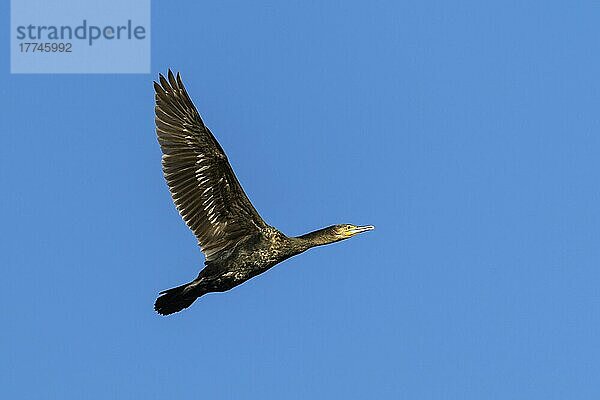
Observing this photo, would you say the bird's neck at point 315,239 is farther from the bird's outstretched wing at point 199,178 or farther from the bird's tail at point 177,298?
the bird's tail at point 177,298

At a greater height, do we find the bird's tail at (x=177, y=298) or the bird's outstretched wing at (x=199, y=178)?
the bird's outstretched wing at (x=199, y=178)

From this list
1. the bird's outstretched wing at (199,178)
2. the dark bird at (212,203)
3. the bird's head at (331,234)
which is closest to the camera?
the dark bird at (212,203)

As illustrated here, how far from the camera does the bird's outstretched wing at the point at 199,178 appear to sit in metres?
16.8

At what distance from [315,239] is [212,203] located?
1.90 metres

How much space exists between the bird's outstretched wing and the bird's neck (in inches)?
28.4

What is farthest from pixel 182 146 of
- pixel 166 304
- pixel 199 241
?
pixel 166 304

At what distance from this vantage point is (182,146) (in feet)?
55.5

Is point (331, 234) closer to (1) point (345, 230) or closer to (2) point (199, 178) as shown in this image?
(1) point (345, 230)

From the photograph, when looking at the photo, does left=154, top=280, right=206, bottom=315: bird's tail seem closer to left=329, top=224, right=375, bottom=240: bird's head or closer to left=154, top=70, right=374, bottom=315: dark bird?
left=154, top=70, right=374, bottom=315: dark bird

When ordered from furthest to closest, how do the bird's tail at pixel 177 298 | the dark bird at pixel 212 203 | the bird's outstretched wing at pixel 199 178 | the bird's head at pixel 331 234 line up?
the bird's head at pixel 331 234, the bird's outstretched wing at pixel 199 178, the dark bird at pixel 212 203, the bird's tail at pixel 177 298

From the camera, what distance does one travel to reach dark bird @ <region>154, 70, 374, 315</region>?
54.7 feet

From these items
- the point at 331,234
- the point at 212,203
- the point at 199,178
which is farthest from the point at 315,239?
the point at 199,178

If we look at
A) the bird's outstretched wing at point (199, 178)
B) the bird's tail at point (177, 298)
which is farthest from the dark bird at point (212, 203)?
the bird's tail at point (177, 298)

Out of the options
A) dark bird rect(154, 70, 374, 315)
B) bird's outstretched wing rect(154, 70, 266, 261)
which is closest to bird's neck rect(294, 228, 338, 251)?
dark bird rect(154, 70, 374, 315)
